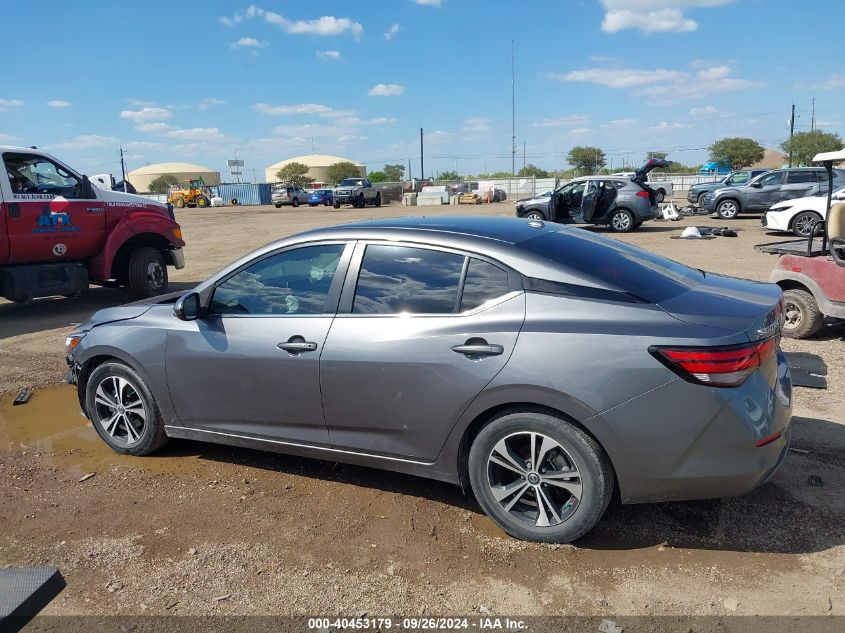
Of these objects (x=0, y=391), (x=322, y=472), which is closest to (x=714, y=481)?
(x=322, y=472)

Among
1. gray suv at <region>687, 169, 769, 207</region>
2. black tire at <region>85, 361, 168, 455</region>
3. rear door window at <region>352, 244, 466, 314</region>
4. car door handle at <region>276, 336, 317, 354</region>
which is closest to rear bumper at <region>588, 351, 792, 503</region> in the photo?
rear door window at <region>352, 244, 466, 314</region>

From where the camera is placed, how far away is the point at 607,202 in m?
19.3

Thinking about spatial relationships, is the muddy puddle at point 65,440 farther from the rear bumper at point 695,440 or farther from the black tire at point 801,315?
the black tire at point 801,315

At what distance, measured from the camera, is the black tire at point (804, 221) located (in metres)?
16.4

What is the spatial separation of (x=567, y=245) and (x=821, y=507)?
198 cm

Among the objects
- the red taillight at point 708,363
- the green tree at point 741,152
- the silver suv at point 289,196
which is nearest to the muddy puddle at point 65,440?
the red taillight at point 708,363

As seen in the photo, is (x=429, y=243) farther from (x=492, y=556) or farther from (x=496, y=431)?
(x=492, y=556)

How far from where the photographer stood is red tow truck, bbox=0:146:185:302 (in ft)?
29.3

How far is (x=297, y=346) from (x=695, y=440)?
A: 2.12 metres

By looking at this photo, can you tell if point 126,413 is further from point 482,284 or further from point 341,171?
point 341,171

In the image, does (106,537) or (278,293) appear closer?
(106,537)

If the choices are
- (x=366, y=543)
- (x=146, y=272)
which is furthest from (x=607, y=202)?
(x=366, y=543)

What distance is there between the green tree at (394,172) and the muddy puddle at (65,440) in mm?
97601

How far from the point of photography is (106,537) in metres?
3.63
